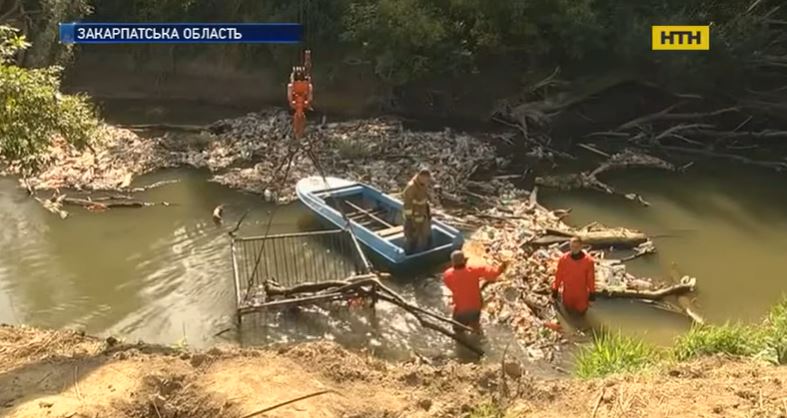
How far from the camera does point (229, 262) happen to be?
1426 centimetres

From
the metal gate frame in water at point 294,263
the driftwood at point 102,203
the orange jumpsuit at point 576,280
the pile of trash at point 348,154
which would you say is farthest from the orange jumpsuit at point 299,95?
the driftwood at point 102,203

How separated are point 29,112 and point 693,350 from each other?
788 centimetres

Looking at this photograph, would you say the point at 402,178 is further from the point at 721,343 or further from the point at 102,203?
the point at 721,343

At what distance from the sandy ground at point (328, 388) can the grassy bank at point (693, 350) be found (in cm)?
44

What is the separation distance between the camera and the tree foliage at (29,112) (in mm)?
8562

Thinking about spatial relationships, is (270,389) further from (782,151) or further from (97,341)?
(782,151)

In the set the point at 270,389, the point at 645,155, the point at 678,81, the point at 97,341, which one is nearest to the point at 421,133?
the point at 645,155

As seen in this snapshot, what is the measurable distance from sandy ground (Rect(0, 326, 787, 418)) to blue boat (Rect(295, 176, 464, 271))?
4.38 meters

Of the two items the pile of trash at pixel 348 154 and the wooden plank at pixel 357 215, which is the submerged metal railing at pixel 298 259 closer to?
the wooden plank at pixel 357 215

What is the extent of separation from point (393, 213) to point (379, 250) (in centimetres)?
196

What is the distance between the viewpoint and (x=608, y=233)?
1448 cm

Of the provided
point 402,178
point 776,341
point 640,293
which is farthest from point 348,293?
point 402,178

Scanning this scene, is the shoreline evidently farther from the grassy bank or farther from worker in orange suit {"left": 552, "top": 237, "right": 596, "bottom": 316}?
the grassy bank

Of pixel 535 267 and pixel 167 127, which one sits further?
pixel 167 127
